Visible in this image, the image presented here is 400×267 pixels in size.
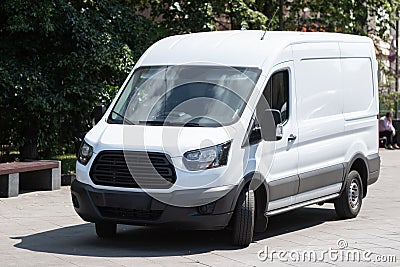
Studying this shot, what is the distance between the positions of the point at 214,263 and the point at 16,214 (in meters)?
4.64

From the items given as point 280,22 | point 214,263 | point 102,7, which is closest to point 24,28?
point 102,7

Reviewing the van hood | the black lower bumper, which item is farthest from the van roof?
the black lower bumper

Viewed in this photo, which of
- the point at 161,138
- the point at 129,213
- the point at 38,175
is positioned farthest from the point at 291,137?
the point at 38,175

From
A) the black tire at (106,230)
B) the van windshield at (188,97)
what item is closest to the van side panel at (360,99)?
the van windshield at (188,97)

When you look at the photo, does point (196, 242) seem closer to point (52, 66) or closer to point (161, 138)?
point (161, 138)

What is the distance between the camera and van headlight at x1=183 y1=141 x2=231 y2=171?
31.7 feet

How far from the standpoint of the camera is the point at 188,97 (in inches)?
414

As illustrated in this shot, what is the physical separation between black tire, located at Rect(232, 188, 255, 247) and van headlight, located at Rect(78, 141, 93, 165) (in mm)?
1767

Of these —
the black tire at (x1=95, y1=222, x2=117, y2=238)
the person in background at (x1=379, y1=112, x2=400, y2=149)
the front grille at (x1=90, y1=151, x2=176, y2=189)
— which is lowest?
the person in background at (x1=379, y1=112, x2=400, y2=149)

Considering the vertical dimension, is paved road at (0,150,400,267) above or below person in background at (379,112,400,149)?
above

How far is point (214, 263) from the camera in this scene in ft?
30.1

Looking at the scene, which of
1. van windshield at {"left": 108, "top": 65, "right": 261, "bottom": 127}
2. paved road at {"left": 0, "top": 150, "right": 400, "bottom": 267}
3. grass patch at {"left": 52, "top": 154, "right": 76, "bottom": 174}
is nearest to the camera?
paved road at {"left": 0, "top": 150, "right": 400, "bottom": 267}

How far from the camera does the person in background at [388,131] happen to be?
32188mm

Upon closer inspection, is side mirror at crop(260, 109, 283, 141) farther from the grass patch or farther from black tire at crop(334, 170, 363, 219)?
the grass patch
